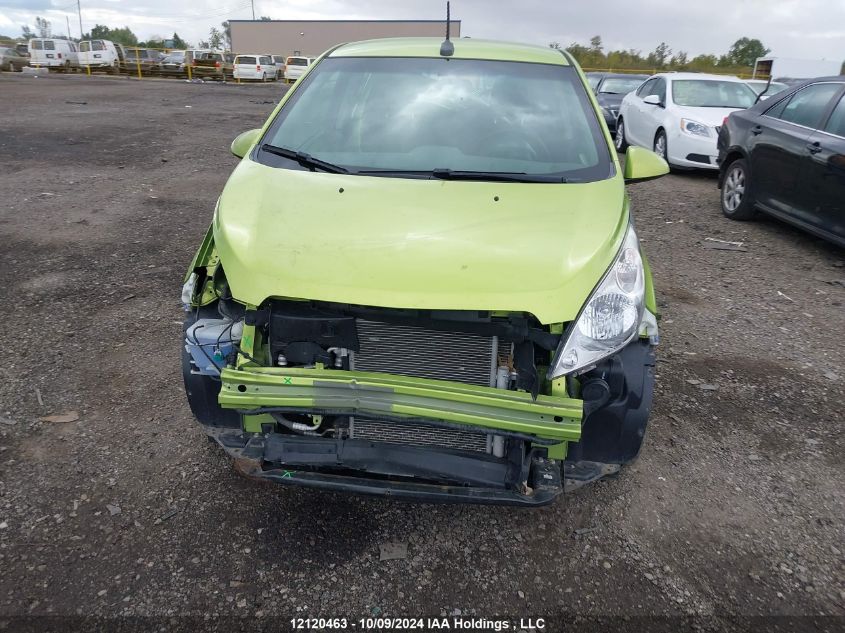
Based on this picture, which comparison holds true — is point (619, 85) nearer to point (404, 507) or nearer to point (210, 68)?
point (404, 507)

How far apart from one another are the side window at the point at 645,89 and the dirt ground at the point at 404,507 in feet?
22.7

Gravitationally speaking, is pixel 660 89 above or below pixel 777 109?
above

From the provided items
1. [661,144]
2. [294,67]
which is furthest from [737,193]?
[294,67]

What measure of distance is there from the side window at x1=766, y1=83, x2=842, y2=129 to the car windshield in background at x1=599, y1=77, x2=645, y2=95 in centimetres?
853

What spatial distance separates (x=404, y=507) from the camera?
110 inches

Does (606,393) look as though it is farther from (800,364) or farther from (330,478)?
(800,364)

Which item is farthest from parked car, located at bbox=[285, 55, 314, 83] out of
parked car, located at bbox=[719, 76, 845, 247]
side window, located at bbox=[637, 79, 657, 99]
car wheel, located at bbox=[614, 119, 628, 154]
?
parked car, located at bbox=[719, 76, 845, 247]

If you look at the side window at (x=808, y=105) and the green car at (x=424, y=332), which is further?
the side window at (x=808, y=105)

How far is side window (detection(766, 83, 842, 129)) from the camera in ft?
19.8

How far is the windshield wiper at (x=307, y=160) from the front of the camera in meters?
2.93

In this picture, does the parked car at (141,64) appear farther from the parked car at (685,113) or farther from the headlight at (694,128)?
the headlight at (694,128)

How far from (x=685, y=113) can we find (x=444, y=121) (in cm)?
771

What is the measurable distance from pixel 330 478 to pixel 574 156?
1.92 metres

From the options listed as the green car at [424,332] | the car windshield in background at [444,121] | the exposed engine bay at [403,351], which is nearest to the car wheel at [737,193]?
the car windshield in background at [444,121]
